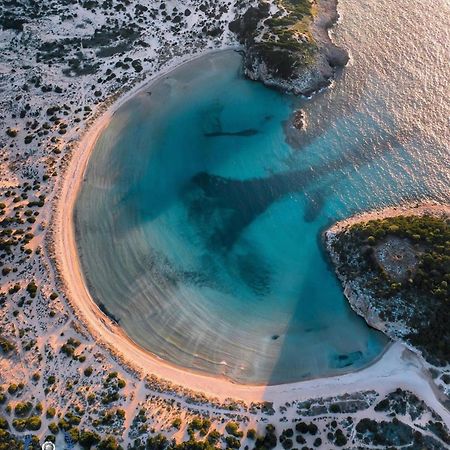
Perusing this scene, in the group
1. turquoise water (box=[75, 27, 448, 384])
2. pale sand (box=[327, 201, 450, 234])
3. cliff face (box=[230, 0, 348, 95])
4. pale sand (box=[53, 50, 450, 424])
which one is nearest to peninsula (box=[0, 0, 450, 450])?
pale sand (box=[53, 50, 450, 424])

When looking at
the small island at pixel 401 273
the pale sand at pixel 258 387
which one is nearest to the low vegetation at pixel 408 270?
the small island at pixel 401 273

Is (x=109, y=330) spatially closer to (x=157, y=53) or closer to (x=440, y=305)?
(x=440, y=305)

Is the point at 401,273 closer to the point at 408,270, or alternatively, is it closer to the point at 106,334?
the point at 408,270

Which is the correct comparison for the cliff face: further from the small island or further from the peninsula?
the small island

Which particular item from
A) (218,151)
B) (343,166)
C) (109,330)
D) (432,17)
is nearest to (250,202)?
(218,151)
